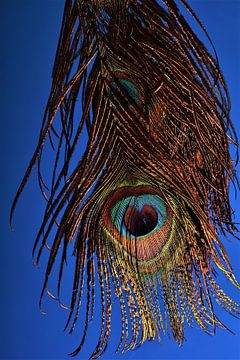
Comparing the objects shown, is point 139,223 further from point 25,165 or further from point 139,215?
point 25,165

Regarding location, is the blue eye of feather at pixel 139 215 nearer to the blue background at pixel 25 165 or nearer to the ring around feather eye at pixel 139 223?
the ring around feather eye at pixel 139 223

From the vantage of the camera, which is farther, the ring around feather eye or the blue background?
the blue background

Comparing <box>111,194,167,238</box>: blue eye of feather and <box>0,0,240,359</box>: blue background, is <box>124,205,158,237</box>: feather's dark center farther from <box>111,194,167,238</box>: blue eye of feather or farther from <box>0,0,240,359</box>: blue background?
<box>0,0,240,359</box>: blue background

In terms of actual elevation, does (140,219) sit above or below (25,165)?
below

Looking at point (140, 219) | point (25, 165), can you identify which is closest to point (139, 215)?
point (140, 219)

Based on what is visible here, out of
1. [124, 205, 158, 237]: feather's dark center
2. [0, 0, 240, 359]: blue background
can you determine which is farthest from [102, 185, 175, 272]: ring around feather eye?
[0, 0, 240, 359]: blue background

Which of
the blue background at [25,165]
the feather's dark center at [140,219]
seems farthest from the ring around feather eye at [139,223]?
the blue background at [25,165]

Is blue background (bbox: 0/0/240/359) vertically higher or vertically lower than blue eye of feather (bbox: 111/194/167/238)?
higher

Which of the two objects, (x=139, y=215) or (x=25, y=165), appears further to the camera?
(x=25, y=165)
